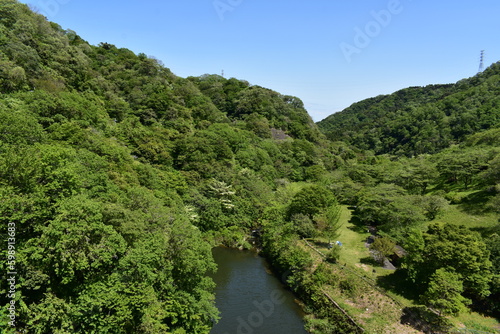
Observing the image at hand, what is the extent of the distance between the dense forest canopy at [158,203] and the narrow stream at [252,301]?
152cm

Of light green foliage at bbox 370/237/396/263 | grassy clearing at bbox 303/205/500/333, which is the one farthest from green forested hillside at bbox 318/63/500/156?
light green foliage at bbox 370/237/396/263

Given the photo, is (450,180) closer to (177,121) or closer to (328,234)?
(328,234)

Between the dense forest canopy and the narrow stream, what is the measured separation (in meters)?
1.52

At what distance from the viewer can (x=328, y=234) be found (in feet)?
112

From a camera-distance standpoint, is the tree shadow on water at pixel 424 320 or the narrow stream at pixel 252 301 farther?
the narrow stream at pixel 252 301

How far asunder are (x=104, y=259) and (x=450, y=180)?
55886 mm

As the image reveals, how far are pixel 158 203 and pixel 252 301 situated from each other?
42.8 ft

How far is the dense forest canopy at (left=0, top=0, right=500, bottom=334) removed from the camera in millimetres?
15133

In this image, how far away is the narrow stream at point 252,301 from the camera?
22.5 m

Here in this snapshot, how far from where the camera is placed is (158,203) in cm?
2283

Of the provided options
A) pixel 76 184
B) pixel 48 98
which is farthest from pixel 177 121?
pixel 76 184

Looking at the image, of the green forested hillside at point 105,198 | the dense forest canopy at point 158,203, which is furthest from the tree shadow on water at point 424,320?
the green forested hillside at point 105,198

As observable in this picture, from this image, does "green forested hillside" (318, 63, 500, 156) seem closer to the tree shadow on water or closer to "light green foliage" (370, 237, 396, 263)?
"light green foliage" (370, 237, 396, 263)

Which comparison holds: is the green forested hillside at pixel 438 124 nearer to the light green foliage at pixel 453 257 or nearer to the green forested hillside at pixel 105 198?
the green forested hillside at pixel 105 198
